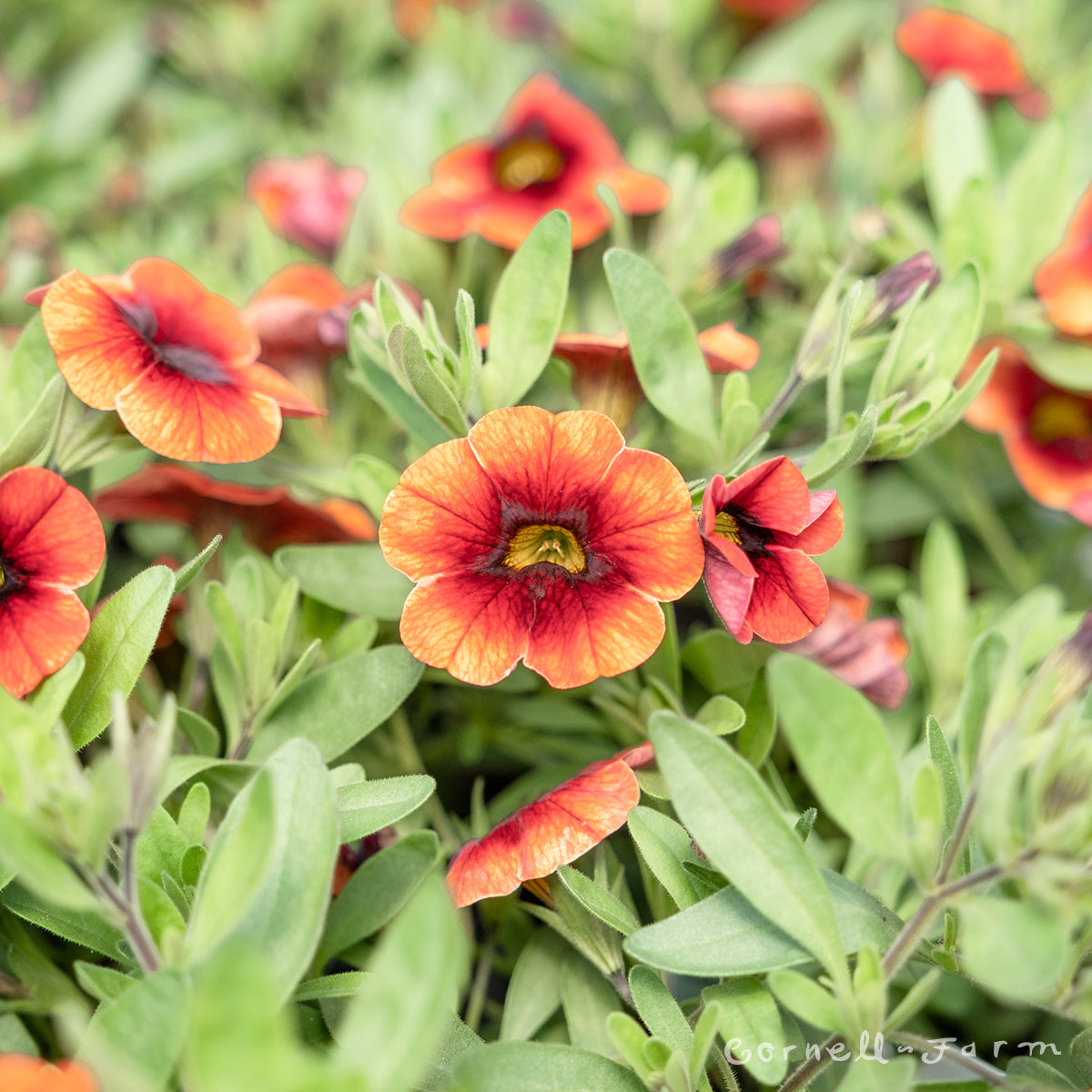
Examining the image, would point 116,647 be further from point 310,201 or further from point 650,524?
point 310,201

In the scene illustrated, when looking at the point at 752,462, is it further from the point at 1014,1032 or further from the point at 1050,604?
the point at 1014,1032

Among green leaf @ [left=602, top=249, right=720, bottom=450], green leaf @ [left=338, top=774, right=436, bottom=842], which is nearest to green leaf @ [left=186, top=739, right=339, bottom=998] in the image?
green leaf @ [left=338, top=774, right=436, bottom=842]

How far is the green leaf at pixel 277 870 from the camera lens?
53 centimetres

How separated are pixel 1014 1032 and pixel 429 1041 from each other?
2.36 ft

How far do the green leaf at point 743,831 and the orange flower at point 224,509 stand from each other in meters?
0.40

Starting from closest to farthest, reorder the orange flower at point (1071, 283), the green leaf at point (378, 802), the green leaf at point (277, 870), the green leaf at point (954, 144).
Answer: the green leaf at point (277, 870), the green leaf at point (378, 802), the orange flower at point (1071, 283), the green leaf at point (954, 144)

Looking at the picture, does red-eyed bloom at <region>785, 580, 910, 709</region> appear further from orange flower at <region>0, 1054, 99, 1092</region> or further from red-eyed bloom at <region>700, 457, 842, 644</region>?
orange flower at <region>0, 1054, 99, 1092</region>

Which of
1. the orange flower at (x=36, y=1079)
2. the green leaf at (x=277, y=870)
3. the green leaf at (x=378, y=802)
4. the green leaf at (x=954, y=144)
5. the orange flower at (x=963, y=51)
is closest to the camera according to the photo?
the orange flower at (x=36, y=1079)

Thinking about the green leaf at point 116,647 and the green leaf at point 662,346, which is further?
the green leaf at point 662,346

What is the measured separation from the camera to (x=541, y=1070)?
609mm

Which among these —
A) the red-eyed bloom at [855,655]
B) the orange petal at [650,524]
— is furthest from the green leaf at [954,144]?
the orange petal at [650,524]

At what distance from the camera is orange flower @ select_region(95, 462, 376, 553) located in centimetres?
83

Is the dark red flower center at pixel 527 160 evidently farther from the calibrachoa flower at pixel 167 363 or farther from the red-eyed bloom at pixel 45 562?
the red-eyed bloom at pixel 45 562

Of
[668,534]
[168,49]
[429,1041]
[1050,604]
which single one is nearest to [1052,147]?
[1050,604]
